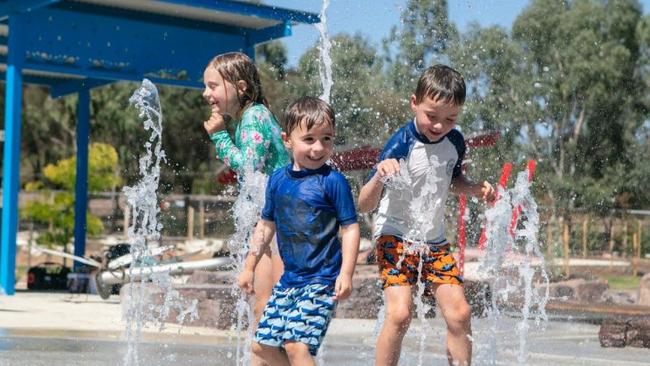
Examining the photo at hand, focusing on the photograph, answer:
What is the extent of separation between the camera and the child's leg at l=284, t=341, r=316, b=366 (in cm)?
410

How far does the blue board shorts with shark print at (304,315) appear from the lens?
13.5 feet

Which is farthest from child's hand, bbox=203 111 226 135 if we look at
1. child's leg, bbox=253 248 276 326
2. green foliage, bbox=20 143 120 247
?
green foliage, bbox=20 143 120 247

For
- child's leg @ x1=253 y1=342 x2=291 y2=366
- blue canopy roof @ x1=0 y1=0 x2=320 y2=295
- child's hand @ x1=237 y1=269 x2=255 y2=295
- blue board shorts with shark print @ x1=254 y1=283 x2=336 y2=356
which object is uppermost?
blue canopy roof @ x1=0 y1=0 x2=320 y2=295

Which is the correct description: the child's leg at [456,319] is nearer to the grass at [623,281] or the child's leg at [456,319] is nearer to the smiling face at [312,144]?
the smiling face at [312,144]

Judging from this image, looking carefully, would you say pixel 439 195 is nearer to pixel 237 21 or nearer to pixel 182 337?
pixel 182 337

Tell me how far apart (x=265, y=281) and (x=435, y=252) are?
0.68m

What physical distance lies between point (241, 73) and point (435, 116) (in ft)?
2.73

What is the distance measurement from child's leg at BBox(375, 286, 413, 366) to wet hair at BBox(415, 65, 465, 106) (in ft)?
2.45

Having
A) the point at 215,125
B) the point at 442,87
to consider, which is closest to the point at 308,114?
the point at 442,87

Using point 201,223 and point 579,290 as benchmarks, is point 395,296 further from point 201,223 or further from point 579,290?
point 201,223

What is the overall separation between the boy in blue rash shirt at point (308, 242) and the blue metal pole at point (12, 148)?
10.1m

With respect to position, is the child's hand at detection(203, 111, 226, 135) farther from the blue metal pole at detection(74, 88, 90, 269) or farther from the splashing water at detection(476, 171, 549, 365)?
the blue metal pole at detection(74, 88, 90, 269)

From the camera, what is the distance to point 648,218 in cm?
3017

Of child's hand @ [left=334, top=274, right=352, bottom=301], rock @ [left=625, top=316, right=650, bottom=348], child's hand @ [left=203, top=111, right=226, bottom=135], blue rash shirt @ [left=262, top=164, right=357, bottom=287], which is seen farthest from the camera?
rock @ [left=625, top=316, right=650, bottom=348]
